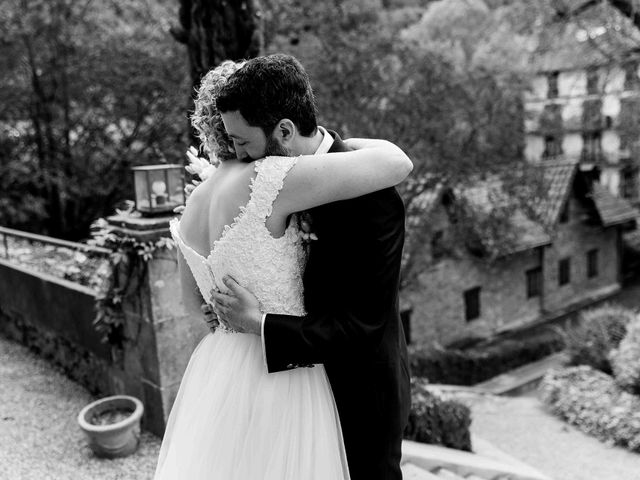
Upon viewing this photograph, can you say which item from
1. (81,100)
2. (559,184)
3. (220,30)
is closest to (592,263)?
(559,184)

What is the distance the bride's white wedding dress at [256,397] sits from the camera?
6.07ft

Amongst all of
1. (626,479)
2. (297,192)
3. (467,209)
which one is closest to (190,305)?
(297,192)

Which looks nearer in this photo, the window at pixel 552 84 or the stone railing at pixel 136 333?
the stone railing at pixel 136 333

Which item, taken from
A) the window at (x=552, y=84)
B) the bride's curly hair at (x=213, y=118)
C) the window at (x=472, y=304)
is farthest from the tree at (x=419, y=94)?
the bride's curly hair at (x=213, y=118)

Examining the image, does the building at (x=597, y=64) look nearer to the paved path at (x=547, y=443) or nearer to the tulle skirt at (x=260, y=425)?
the paved path at (x=547, y=443)

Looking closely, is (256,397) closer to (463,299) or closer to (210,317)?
(210,317)

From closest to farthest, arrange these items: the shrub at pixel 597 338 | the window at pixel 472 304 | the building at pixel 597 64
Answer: the shrub at pixel 597 338 → the building at pixel 597 64 → the window at pixel 472 304

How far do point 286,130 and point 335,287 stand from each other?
458 millimetres

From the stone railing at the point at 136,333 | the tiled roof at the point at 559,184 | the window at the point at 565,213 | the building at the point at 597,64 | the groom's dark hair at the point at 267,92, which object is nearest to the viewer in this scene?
the groom's dark hair at the point at 267,92

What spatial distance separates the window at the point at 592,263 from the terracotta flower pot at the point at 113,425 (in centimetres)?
2026

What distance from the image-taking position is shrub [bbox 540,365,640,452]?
30.6 feet

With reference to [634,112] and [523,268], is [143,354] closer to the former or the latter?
[634,112]

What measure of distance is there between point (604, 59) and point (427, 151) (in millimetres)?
4659

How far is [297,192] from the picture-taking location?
176 centimetres
